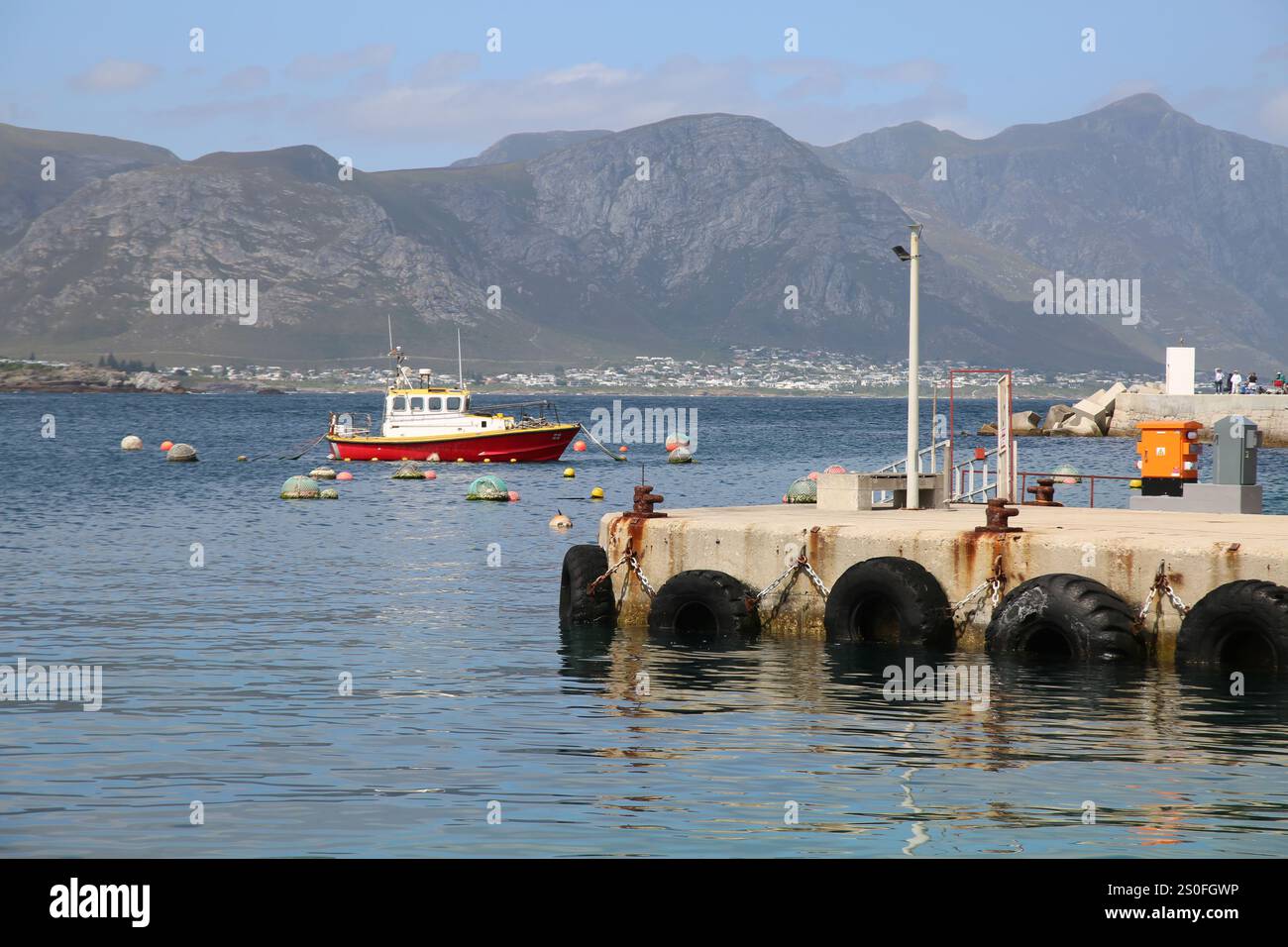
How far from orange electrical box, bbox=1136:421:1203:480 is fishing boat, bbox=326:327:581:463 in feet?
163

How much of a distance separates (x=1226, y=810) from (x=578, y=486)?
5510 cm

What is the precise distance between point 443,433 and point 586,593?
52.6 m

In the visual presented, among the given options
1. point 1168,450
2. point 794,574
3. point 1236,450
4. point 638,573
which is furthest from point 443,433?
point 794,574

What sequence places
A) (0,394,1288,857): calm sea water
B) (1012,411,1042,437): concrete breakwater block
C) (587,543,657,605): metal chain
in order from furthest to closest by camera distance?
1. (1012,411,1042,437): concrete breakwater block
2. (587,543,657,605): metal chain
3. (0,394,1288,857): calm sea water

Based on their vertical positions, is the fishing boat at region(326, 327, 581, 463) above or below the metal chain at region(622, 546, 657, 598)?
above

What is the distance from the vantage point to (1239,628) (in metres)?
19.3

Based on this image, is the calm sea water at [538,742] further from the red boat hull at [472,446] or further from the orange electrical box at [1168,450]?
the red boat hull at [472,446]

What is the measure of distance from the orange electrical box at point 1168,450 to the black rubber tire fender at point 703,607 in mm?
8726

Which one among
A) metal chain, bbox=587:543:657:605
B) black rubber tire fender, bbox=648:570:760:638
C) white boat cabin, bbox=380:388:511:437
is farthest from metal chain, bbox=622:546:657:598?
white boat cabin, bbox=380:388:511:437

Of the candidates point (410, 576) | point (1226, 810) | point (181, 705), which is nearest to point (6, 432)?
point (410, 576)

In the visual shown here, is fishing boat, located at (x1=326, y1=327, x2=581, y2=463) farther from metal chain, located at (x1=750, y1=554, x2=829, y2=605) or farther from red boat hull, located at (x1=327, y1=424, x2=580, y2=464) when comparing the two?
metal chain, located at (x1=750, y1=554, x2=829, y2=605)

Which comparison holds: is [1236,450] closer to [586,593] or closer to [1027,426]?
[586,593]

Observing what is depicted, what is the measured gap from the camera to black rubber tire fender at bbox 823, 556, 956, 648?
71.3 ft
